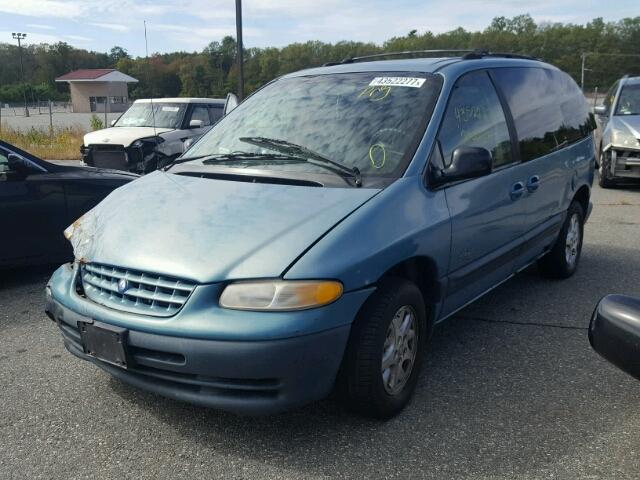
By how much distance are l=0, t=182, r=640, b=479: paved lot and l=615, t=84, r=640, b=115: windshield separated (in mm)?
8139

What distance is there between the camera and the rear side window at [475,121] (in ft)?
11.4

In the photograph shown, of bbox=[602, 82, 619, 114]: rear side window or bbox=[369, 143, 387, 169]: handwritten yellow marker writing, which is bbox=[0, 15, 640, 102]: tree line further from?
bbox=[369, 143, 387, 169]: handwritten yellow marker writing

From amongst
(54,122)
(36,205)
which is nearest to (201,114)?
(36,205)

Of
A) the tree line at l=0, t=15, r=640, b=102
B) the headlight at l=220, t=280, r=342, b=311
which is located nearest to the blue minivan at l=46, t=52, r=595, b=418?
the headlight at l=220, t=280, r=342, b=311

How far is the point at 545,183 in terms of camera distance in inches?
177

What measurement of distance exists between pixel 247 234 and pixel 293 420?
0.96 metres

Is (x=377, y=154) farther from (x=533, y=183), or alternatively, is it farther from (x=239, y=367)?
(x=533, y=183)

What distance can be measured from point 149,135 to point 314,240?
8898 mm

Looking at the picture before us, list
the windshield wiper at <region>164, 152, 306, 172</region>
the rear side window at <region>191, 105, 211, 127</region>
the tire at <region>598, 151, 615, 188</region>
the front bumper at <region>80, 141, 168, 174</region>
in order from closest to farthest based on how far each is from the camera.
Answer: the windshield wiper at <region>164, 152, 306, 172</region> → the tire at <region>598, 151, 615, 188</region> → the front bumper at <region>80, 141, 168, 174</region> → the rear side window at <region>191, 105, 211, 127</region>

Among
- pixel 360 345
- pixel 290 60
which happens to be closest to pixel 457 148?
pixel 360 345

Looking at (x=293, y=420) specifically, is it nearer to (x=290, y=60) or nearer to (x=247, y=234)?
(x=247, y=234)

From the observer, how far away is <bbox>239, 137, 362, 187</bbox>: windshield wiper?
3129 mm

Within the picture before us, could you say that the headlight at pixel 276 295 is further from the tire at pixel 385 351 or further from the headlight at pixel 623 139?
the headlight at pixel 623 139

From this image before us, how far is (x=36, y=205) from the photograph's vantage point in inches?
206
